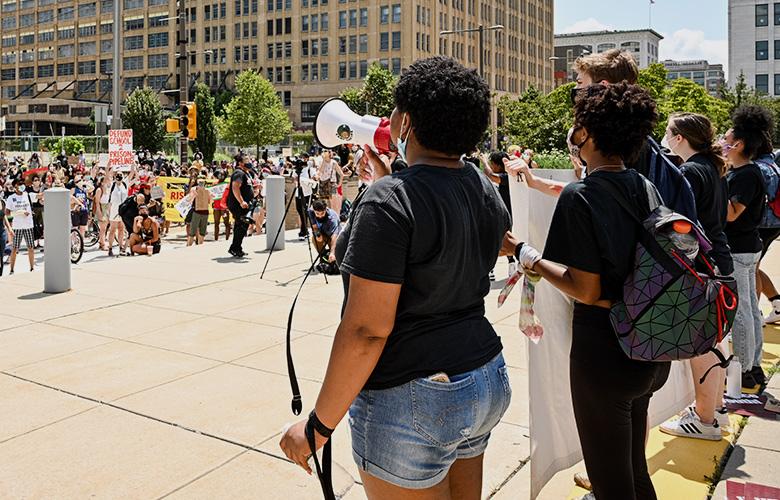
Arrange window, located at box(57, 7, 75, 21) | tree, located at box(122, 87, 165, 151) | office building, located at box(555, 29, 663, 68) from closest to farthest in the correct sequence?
1. tree, located at box(122, 87, 165, 151)
2. window, located at box(57, 7, 75, 21)
3. office building, located at box(555, 29, 663, 68)

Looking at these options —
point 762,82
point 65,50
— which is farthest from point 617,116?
point 65,50

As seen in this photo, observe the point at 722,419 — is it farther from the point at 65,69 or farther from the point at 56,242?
the point at 65,69

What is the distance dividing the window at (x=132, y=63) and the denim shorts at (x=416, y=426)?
A: 122270mm

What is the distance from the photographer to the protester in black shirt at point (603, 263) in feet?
8.87

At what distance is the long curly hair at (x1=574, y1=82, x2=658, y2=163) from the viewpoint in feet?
9.23

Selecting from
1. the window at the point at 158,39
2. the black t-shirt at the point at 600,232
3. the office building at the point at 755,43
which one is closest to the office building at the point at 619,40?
the office building at the point at 755,43

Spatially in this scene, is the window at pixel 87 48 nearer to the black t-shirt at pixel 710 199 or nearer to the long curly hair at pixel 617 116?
the black t-shirt at pixel 710 199

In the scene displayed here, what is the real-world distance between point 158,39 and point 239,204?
109 metres

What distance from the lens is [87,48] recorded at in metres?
120

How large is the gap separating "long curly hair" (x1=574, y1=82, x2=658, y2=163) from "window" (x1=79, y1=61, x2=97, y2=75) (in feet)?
421


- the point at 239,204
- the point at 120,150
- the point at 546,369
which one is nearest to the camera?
the point at 546,369

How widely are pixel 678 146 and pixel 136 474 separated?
3.51 metres

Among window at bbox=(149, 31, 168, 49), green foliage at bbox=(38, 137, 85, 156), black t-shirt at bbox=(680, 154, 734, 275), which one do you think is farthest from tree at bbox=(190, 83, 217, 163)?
black t-shirt at bbox=(680, 154, 734, 275)

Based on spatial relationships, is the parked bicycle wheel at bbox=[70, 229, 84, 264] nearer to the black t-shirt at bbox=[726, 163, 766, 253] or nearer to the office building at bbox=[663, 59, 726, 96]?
the black t-shirt at bbox=[726, 163, 766, 253]
